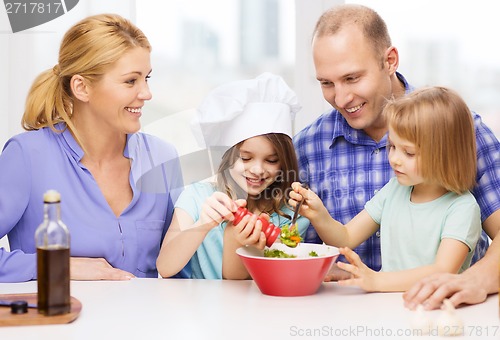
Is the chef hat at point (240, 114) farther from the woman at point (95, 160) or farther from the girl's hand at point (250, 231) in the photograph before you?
the girl's hand at point (250, 231)

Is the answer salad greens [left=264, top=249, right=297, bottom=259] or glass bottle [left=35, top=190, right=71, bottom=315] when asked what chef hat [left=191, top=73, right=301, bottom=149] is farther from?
glass bottle [left=35, top=190, right=71, bottom=315]

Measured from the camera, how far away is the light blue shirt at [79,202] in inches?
65.5

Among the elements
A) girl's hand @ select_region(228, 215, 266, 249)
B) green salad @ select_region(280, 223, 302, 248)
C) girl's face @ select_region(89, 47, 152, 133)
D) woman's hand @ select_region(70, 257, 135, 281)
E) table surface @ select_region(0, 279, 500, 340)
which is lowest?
woman's hand @ select_region(70, 257, 135, 281)

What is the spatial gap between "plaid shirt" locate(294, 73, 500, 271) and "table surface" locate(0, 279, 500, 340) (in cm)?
40

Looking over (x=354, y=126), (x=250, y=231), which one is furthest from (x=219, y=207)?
(x=354, y=126)

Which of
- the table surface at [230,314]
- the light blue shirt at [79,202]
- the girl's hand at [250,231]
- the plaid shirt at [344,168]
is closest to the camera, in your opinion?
the table surface at [230,314]

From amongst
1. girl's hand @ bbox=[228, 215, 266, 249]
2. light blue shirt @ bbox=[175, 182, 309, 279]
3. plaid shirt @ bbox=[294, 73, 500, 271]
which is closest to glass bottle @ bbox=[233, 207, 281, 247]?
girl's hand @ bbox=[228, 215, 266, 249]

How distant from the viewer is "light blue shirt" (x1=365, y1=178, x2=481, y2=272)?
1.43 m

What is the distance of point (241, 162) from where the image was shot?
1703mm

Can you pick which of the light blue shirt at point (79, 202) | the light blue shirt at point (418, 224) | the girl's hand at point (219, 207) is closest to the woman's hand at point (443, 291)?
the light blue shirt at point (418, 224)

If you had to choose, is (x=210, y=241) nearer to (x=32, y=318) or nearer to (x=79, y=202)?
(x=79, y=202)

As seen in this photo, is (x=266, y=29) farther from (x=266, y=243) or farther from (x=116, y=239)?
(x=266, y=243)

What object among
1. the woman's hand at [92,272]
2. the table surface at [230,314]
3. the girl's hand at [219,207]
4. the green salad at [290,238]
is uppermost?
the girl's hand at [219,207]

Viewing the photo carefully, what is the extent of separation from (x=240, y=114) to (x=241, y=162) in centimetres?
12
